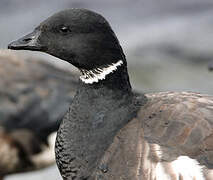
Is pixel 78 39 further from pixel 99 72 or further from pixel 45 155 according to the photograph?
pixel 45 155

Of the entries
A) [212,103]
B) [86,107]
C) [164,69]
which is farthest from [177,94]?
[164,69]

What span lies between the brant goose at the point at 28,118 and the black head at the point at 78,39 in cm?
220

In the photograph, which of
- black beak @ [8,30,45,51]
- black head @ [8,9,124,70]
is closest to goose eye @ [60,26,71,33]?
black head @ [8,9,124,70]

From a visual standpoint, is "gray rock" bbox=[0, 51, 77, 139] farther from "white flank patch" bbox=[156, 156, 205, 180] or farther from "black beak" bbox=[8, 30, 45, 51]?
"white flank patch" bbox=[156, 156, 205, 180]

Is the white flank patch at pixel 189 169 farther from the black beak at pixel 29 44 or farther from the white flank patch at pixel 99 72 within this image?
the black beak at pixel 29 44

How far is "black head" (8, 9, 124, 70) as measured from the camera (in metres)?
3.91

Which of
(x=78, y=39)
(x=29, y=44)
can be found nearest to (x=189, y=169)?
(x=78, y=39)

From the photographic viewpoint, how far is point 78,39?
397 cm

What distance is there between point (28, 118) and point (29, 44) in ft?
7.34

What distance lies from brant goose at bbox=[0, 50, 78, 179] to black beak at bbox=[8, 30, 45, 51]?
2195mm

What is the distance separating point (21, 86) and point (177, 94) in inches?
102

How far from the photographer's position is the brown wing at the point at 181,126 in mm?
3590

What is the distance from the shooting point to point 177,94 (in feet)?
13.6

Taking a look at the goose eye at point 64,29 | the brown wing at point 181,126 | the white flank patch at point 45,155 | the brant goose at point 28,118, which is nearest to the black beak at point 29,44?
the goose eye at point 64,29
